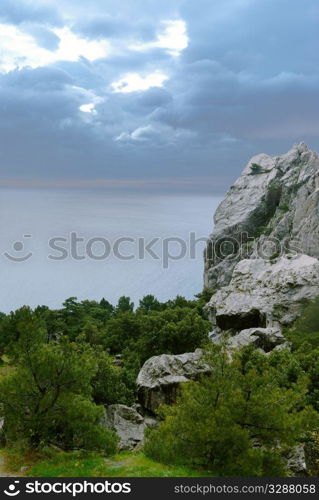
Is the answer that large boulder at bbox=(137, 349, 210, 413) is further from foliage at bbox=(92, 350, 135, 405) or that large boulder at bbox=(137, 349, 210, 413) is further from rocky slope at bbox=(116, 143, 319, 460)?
foliage at bbox=(92, 350, 135, 405)

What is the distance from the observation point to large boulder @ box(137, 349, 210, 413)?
96.2 feet

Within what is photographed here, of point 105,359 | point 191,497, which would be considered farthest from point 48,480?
point 105,359

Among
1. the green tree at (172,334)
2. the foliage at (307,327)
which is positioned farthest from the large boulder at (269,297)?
the green tree at (172,334)

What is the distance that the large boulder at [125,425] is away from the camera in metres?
23.6

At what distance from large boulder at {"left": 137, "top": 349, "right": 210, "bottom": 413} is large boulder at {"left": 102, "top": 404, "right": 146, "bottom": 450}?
132 inches

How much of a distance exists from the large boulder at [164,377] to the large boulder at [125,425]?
335 centimetres

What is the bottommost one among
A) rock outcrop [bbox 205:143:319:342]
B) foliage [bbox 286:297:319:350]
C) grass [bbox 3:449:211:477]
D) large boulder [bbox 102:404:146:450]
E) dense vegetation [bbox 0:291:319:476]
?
large boulder [bbox 102:404:146:450]

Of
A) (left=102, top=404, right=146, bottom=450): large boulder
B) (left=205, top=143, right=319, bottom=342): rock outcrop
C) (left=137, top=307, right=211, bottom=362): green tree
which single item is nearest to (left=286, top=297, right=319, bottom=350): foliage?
(left=205, top=143, right=319, bottom=342): rock outcrop

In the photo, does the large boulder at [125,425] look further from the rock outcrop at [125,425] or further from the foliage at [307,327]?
the foliage at [307,327]

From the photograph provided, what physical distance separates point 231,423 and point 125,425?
12.3 m

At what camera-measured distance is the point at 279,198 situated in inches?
3610

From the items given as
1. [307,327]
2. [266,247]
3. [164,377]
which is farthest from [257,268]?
[164,377]

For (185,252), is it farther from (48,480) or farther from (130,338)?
(48,480)

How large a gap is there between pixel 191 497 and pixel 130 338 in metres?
43.7
